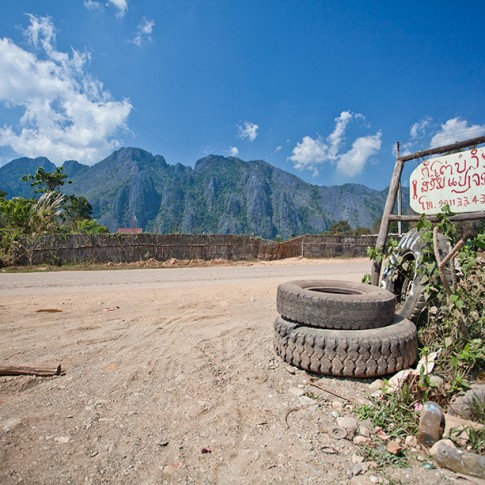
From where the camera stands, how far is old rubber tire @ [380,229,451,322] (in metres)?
3.74

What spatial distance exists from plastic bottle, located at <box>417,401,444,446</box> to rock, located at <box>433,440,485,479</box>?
0.42ft

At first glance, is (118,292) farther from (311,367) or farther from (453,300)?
(453,300)

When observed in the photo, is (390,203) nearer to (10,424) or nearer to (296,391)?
(296,391)

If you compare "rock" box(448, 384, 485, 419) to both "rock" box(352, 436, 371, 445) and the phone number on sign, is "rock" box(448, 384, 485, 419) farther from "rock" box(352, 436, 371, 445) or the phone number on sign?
the phone number on sign

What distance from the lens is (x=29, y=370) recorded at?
322 centimetres

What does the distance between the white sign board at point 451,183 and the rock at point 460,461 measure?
9.87 feet

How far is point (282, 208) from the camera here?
5960 inches

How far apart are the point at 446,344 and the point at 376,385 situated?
2.53ft

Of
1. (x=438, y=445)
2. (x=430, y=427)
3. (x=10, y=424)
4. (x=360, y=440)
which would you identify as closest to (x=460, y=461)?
(x=438, y=445)

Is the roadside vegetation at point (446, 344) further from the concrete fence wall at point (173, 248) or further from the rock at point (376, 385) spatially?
A: the concrete fence wall at point (173, 248)

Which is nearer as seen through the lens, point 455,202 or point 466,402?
point 466,402

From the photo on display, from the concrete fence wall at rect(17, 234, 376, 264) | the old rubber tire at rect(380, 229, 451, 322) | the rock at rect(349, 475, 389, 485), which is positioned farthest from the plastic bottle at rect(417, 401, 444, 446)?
the concrete fence wall at rect(17, 234, 376, 264)

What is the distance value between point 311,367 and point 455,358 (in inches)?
49.5

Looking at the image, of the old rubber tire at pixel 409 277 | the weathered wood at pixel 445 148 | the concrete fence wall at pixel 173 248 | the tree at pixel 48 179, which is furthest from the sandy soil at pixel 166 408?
the tree at pixel 48 179
